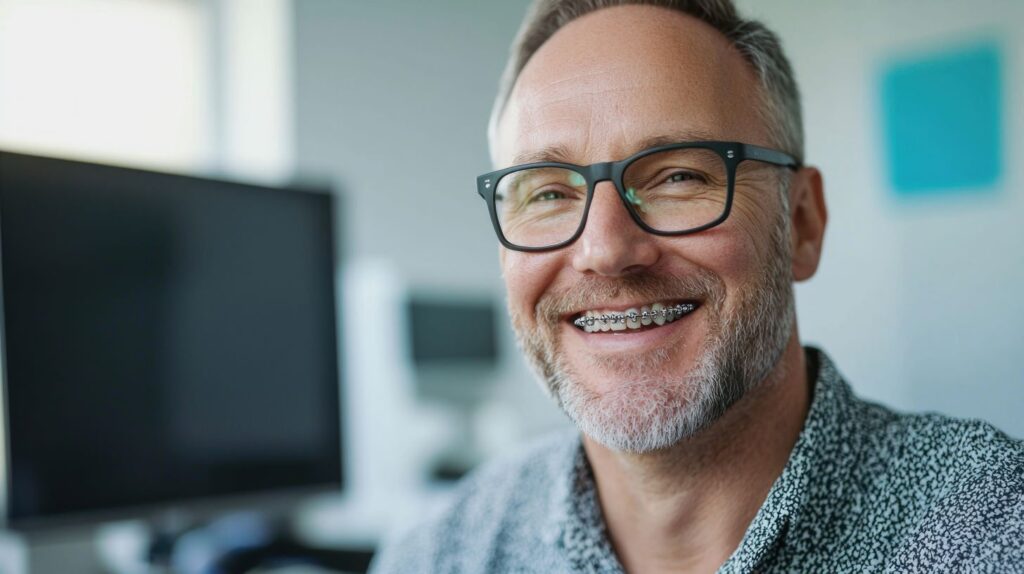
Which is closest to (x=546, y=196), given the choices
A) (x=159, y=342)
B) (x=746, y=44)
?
(x=746, y=44)

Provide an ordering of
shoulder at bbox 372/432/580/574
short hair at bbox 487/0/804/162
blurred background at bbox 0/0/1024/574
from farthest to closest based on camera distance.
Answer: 1. blurred background at bbox 0/0/1024/574
2. shoulder at bbox 372/432/580/574
3. short hair at bbox 487/0/804/162

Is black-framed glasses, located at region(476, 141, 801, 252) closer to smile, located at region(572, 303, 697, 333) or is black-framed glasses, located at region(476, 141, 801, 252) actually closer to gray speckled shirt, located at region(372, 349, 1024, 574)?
smile, located at region(572, 303, 697, 333)

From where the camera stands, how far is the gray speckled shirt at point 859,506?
77cm

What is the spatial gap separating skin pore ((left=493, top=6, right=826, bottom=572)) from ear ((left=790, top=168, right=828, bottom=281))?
0.03 meters

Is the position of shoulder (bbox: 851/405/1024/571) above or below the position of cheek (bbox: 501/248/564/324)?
below

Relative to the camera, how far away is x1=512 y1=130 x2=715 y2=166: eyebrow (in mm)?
882

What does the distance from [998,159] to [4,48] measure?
2720mm

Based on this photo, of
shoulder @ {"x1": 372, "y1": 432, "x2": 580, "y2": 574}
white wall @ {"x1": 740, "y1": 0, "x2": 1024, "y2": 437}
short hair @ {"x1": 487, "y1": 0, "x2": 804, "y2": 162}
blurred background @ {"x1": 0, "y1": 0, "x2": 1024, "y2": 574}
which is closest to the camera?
short hair @ {"x1": 487, "y1": 0, "x2": 804, "y2": 162}

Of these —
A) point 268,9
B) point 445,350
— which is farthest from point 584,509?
point 268,9

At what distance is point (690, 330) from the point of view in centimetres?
89

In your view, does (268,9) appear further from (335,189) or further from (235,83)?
(335,189)

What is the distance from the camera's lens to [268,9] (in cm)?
306

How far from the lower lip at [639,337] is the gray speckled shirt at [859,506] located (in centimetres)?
16

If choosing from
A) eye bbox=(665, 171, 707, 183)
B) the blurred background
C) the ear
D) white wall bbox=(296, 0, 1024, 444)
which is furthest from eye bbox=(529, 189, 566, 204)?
white wall bbox=(296, 0, 1024, 444)
